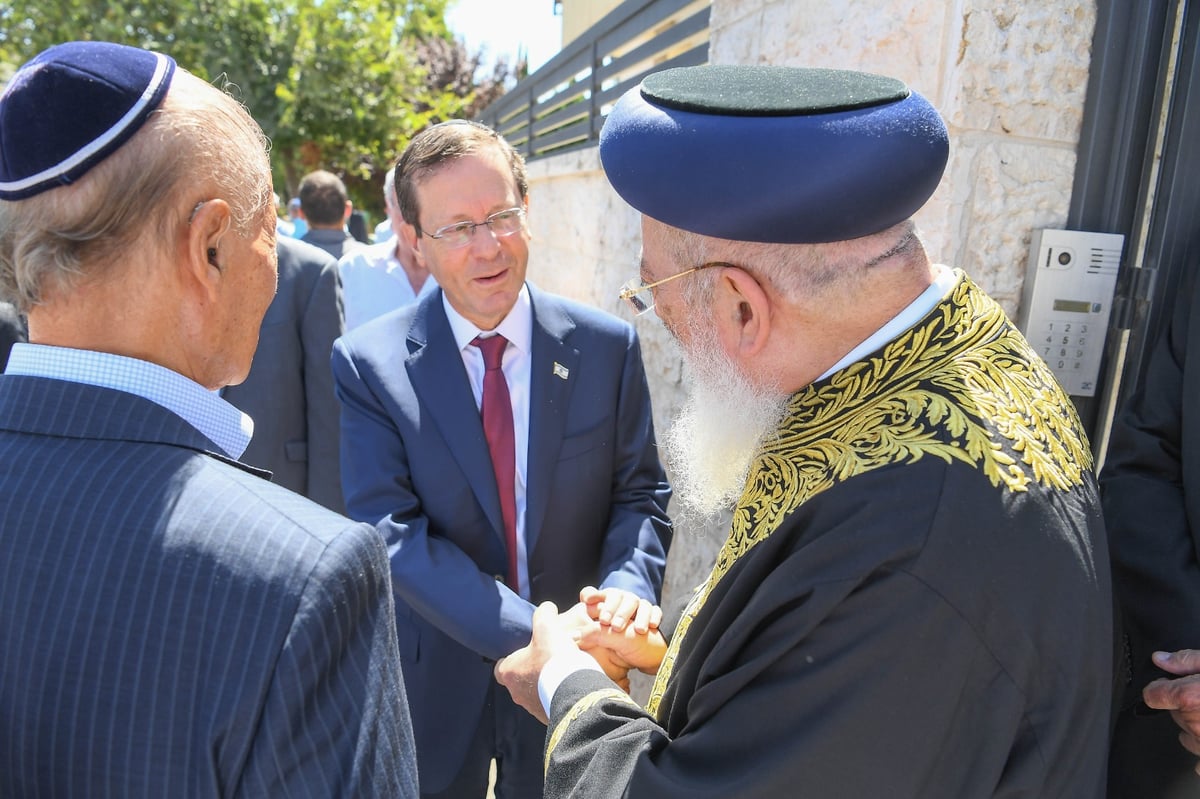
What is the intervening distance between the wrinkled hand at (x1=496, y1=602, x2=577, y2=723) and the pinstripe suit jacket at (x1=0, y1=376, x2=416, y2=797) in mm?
747

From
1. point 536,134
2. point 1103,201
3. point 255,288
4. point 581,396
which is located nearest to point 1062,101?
point 1103,201

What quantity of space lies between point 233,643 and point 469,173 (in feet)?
5.67

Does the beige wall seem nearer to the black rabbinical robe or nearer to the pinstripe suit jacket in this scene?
the black rabbinical robe

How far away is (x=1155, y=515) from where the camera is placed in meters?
1.63

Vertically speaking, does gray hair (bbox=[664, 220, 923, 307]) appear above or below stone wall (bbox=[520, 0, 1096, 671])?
below

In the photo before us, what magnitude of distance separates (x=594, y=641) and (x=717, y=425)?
56 centimetres

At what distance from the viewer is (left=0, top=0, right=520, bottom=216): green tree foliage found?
15.0 meters

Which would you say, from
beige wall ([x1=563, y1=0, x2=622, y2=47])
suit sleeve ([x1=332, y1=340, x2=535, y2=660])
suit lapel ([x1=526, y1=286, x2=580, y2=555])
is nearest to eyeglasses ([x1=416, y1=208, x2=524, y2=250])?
suit lapel ([x1=526, y1=286, x2=580, y2=555])

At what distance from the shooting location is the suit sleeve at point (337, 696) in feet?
2.80

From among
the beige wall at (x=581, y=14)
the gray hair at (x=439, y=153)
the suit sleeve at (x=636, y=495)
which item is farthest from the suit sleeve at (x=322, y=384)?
the beige wall at (x=581, y=14)

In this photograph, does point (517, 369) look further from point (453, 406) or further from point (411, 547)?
point (411, 547)

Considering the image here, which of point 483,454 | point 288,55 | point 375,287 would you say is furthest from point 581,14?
point 483,454

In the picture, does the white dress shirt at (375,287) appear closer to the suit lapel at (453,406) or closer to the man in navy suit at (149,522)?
the suit lapel at (453,406)

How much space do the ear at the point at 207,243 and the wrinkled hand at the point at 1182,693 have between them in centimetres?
Answer: 167
